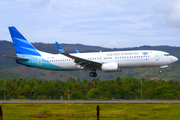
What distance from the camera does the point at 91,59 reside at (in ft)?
149

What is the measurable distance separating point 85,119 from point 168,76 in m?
180

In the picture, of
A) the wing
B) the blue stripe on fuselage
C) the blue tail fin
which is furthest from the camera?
the blue tail fin

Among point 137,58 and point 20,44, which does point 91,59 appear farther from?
point 20,44

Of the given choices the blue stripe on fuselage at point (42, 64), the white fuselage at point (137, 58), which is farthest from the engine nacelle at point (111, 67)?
the blue stripe on fuselage at point (42, 64)

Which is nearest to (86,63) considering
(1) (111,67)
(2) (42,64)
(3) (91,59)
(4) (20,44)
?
(3) (91,59)

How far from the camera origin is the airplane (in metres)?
43.0

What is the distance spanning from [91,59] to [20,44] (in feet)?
46.3

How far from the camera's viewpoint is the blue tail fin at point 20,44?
4903 centimetres

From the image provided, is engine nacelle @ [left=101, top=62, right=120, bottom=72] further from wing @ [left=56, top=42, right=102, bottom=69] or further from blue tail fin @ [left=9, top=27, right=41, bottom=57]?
blue tail fin @ [left=9, top=27, right=41, bottom=57]

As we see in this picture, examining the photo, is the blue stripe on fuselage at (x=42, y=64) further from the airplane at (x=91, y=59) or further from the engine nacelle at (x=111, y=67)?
the engine nacelle at (x=111, y=67)

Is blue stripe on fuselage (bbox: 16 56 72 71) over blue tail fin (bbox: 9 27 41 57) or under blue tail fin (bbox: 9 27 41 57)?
under

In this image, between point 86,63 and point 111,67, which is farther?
point 86,63

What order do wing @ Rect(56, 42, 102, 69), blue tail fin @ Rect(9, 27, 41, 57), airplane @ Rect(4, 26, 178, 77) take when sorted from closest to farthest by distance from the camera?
1. airplane @ Rect(4, 26, 178, 77)
2. wing @ Rect(56, 42, 102, 69)
3. blue tail fin @ Rect(9, 27, 41, 57)

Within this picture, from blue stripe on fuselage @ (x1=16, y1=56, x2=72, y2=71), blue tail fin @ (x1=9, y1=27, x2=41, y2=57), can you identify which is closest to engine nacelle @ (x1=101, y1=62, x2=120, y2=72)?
blue stripe on fuselage @ (x1=16, y1=56, x2=72, y2=71)
